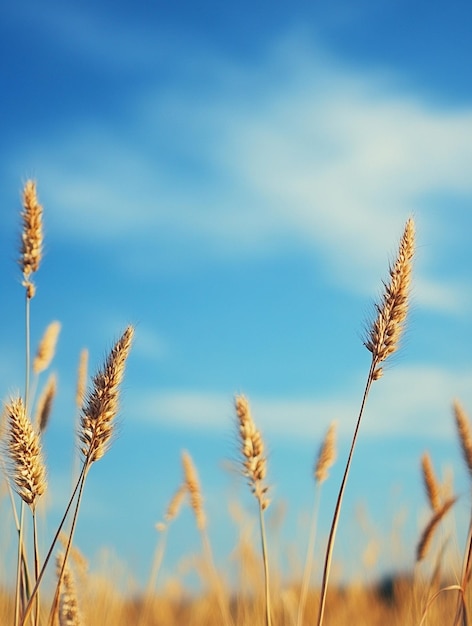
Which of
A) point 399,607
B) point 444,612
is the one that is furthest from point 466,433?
point 399,607

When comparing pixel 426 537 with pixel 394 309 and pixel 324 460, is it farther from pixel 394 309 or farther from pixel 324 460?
pixel 394 309

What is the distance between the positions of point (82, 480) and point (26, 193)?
5.78ft

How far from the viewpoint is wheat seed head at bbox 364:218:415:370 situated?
7.75ft

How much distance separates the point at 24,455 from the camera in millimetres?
2332

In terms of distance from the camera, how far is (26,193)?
11.6 feet

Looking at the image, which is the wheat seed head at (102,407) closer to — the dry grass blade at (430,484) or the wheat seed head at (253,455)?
the wheat seed head at (253,455)

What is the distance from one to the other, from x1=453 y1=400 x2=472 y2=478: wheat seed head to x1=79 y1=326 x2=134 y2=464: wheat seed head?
5.23 feet

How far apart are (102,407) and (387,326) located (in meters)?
0.89

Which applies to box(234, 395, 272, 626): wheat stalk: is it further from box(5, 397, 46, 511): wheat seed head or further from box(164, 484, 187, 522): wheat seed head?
box(164, 484, 187, 522): wheat seed head

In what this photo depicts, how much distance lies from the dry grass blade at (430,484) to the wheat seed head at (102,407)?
2.17 m

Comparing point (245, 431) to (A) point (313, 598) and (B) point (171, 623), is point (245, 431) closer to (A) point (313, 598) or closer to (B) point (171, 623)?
(A) point (313, 598)

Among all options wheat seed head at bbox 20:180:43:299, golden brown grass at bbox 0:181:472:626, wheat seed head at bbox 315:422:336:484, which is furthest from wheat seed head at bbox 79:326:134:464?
wheat seed head at bbox 315:422:336:484

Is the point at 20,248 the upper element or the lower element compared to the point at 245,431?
upper

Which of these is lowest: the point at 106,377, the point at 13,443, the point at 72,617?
the point at 72,617
